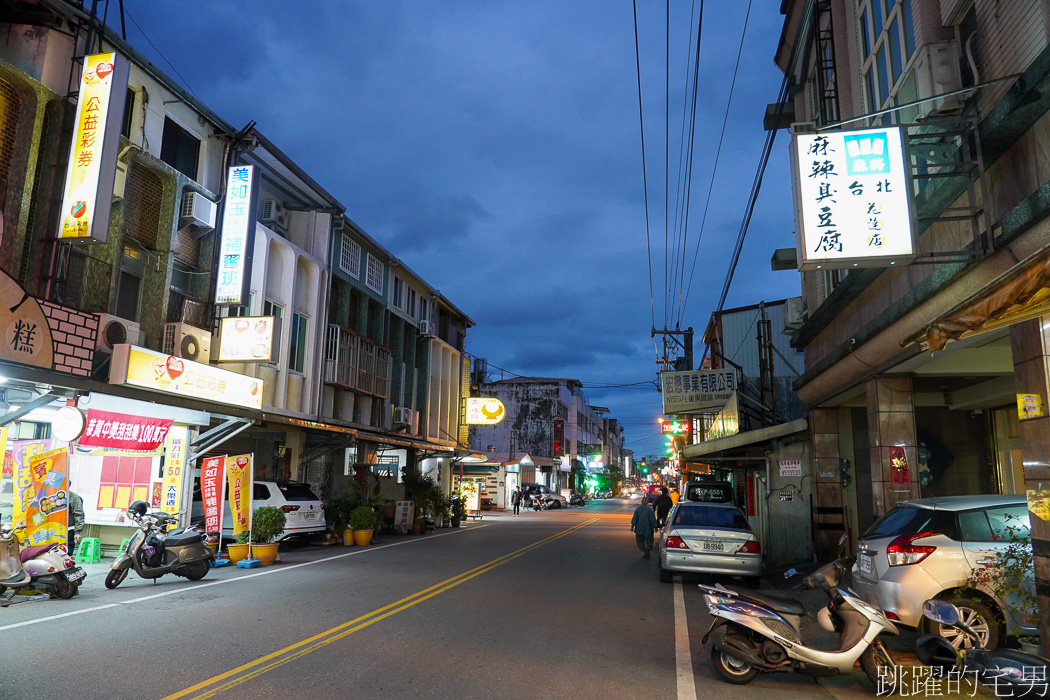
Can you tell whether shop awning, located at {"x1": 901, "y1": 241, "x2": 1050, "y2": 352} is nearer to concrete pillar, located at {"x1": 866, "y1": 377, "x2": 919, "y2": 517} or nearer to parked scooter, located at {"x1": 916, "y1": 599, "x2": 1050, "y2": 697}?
parked scooter, located at {"x1": 916, "y1": 599, "x2": 1050, "y2": 697}

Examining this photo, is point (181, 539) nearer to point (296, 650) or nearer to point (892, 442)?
point (296, 650)

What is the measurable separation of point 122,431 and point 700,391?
17.7 meters

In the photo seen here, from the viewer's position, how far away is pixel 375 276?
29078 millimetres

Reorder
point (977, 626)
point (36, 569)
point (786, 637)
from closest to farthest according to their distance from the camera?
1. point (786, 637)
2. point (977, 626)
3. point (36, 569)

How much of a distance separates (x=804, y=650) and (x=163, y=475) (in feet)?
48.1

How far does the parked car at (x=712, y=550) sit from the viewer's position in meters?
12.2

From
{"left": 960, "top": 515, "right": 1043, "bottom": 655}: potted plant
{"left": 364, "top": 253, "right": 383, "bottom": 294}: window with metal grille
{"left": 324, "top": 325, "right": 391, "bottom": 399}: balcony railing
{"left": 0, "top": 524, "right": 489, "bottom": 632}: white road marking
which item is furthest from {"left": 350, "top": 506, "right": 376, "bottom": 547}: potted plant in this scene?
{"left": 960, "top": 515, "right": 1043, "bottom": 655}: potted plant

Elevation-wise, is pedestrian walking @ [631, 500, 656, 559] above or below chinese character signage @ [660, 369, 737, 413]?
below

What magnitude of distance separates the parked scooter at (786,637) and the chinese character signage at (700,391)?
56.4 feet

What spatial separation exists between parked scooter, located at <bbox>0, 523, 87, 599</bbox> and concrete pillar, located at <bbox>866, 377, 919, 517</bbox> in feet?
41.3

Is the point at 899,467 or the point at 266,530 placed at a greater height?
→ the point at 899,467

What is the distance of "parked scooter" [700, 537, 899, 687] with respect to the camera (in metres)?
6.19

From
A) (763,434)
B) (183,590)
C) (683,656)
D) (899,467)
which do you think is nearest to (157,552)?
(183,590)

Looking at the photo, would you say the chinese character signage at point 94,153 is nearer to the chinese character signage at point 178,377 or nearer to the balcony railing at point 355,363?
the chinese character signage at point 178,377
